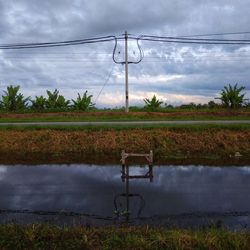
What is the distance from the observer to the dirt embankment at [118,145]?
20.6m

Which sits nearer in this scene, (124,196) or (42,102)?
(124,196)

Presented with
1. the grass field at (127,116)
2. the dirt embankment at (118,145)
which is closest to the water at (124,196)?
the dirt embankment at (118,145)

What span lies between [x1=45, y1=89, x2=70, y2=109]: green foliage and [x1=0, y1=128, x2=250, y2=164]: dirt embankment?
1429cm

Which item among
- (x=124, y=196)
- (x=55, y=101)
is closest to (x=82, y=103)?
(x=55, y=101)

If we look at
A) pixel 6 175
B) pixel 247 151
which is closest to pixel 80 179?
pixel 6 175

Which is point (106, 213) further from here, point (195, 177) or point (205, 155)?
point (205, 155)

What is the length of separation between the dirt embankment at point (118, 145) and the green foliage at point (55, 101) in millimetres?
14286

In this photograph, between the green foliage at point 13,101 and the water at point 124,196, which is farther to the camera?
the green foliage at point 13,101

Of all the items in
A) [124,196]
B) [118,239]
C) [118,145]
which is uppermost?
[118,145]

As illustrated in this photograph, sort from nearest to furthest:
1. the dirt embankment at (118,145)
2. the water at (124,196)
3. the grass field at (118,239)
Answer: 1. the grass field at (118,239)
2. the water at (124,196)
3. the dirt embankment at (118,145)

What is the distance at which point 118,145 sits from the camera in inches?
840

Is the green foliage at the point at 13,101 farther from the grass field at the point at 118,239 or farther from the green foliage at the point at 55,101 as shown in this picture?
the grass field at the point at 118,239

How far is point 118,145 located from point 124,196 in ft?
28.1

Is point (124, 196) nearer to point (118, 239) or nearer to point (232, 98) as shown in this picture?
point (118, 239)
